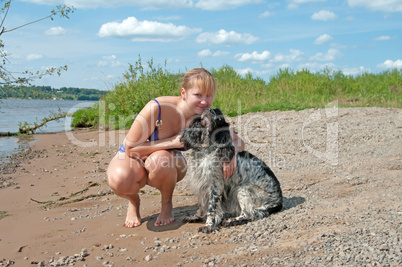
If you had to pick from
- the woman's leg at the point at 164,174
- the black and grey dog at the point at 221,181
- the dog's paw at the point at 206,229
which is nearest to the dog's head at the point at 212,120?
the black and grey dog at the point at 221,181

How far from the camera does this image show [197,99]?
13.1ft

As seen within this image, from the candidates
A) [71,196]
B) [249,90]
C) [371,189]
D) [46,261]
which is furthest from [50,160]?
[249,90]

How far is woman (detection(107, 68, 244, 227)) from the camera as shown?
164 inches

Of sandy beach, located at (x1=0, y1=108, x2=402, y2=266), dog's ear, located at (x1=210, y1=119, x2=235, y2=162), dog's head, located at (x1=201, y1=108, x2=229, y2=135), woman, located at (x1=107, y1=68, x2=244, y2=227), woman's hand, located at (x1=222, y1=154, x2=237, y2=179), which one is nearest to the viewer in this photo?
sandy beach, located at (x1=0, y1=108, x2=402, y2=266)

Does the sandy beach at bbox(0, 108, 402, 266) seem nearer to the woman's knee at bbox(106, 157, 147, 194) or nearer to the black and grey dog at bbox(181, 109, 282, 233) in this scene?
the black and grey dog at bbox(181, 109, 282, 233)

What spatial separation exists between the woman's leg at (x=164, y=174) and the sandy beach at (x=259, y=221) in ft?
0.54

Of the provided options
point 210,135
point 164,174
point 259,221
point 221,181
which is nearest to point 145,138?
point 164,174

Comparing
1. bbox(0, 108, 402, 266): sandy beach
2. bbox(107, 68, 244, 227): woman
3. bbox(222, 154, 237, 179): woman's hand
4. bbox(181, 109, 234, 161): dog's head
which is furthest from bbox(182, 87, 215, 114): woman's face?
bbox(0, 108, 402, 266): sandy beach

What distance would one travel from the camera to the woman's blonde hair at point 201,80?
3.93m

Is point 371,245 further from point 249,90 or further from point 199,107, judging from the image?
point 249,90

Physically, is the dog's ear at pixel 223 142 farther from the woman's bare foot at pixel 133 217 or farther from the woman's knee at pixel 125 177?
the woman's bare foot at pixel 133 217

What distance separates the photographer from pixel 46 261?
3.48 m

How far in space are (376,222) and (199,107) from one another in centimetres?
207

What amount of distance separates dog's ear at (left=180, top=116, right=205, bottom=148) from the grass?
25.1ft
